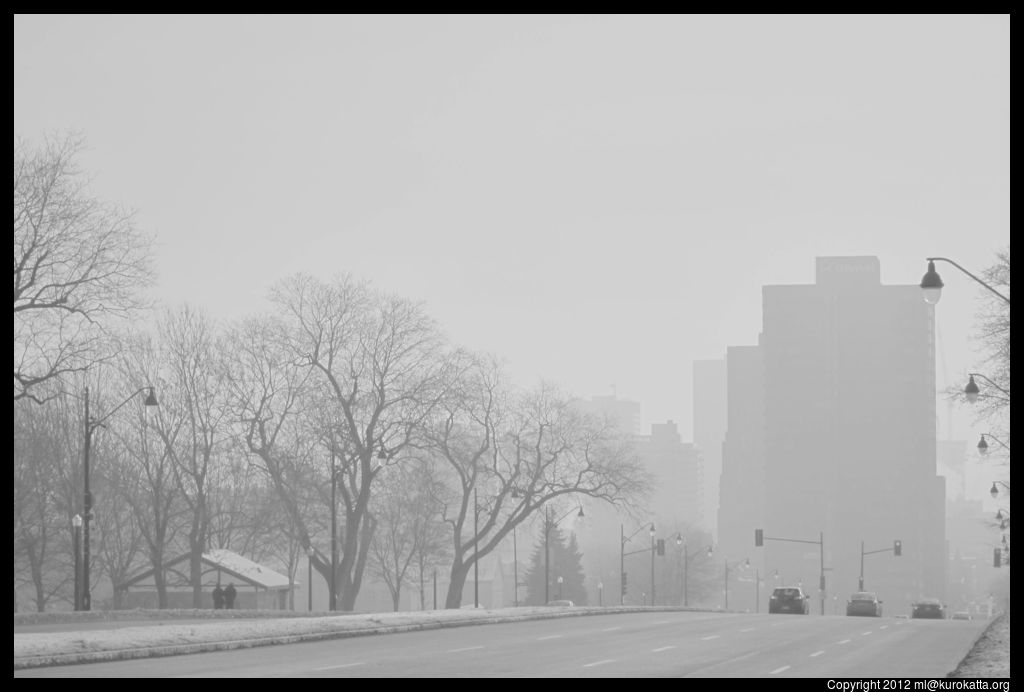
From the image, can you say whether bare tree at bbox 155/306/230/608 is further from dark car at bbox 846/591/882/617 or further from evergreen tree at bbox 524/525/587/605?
evergreen tree at bbox 524/525/587/605

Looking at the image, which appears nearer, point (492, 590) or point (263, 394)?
point (263, 394)

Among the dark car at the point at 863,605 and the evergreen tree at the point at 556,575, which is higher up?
the dark car at the point at 863,605

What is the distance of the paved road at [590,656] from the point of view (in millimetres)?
24766

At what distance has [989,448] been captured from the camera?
5966 centimetres

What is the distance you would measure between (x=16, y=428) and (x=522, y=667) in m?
50.3

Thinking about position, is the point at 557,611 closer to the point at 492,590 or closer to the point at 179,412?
the point at 179,412

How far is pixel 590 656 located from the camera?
29.5 metres

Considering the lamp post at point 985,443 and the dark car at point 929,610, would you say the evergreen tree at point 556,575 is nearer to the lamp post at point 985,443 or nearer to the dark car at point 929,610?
the dark car at point 929,610

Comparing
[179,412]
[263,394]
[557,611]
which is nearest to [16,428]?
[179,412]

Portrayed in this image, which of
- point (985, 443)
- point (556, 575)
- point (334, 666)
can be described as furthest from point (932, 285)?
point (556, 575)

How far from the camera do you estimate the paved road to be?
81.3ft

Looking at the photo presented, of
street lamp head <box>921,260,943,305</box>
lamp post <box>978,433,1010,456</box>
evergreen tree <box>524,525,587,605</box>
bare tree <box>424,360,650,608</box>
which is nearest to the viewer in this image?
street lamp head <box>921,260,943,305</box>

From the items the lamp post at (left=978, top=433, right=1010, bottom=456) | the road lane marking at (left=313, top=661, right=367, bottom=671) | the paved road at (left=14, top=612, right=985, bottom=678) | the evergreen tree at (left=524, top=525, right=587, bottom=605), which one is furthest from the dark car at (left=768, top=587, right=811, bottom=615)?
the evergreen tree at (left=524, top=525, right=587, bottom=605)

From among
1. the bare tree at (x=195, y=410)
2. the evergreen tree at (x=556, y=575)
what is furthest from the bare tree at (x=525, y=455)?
the evergreen tree at (x=556, y=575)
